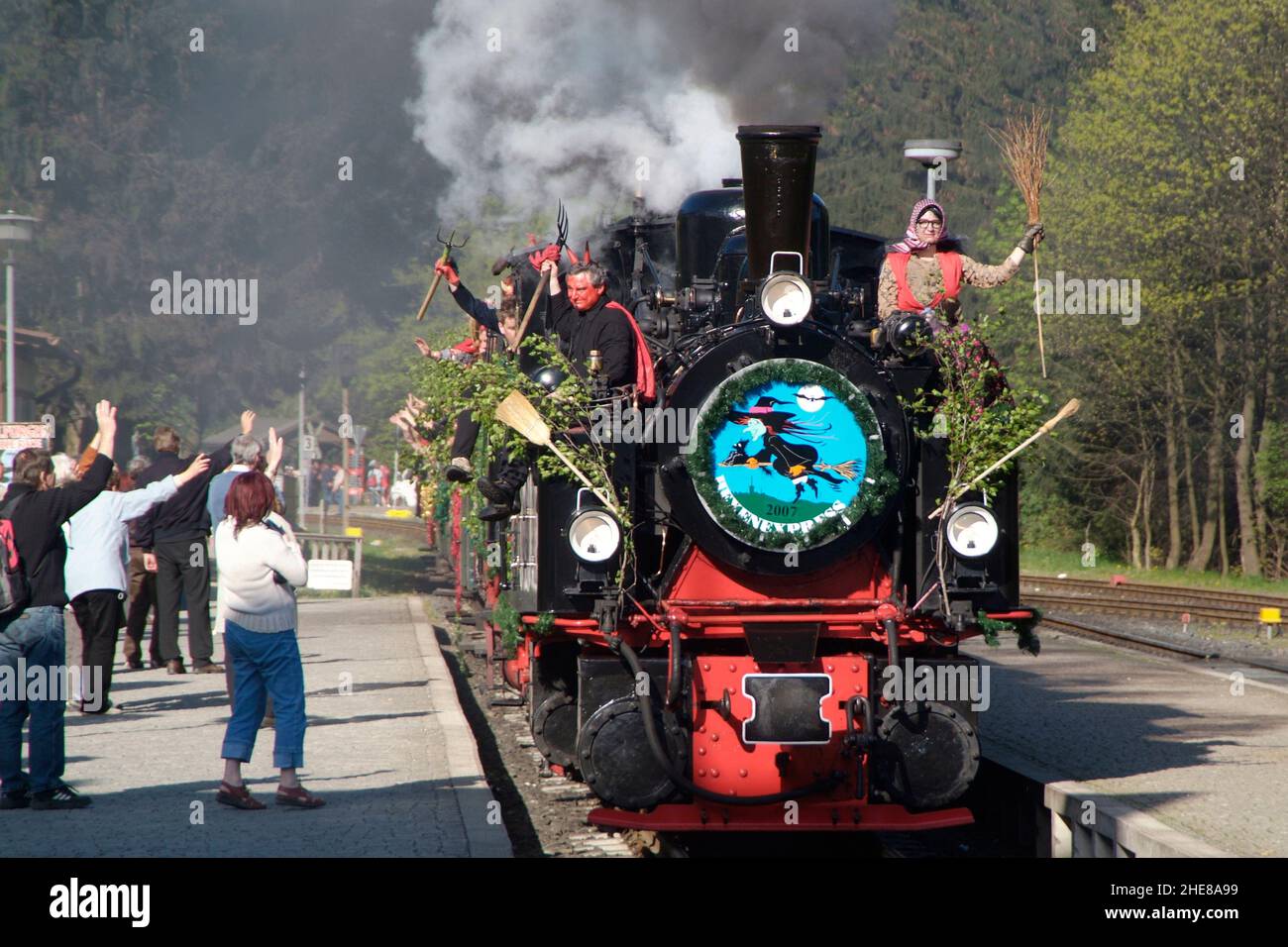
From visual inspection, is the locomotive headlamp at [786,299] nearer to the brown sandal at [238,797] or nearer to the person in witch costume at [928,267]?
the person in witch costume at [928,267]

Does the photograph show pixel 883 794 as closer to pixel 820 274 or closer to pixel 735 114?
pixel 820 274

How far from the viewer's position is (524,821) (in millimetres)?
8516

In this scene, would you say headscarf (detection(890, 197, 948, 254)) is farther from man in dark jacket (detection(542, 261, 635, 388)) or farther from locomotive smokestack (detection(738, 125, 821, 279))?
man in dark jacket (detection(542, 261, 635, 388))

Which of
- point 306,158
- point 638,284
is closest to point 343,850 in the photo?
point 638,284

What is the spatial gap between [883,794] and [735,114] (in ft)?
22.3

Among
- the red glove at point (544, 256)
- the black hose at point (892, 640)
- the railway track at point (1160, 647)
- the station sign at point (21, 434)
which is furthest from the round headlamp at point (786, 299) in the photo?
the station sign at point (21, 434)

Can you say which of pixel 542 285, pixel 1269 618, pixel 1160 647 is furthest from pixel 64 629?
pixel 1269 618

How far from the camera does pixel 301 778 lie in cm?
854

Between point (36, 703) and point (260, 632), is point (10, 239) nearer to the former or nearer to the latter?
point (36, 703)

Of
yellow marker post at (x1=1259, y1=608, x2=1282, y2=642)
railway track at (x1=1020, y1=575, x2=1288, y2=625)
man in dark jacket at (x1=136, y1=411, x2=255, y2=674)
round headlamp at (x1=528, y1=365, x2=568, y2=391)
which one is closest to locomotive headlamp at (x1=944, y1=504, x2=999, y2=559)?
round headlamp at (x1=528, y1=365, x2=568, y2=391)

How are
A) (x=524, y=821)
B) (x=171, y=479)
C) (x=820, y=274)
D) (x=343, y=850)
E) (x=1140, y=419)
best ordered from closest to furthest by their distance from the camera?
1. (x=343, y=850)
2. (x=524, y=821)
3. (x=820, y=274)
4. (x=171, y=479)
5. (x=1140, y=419)

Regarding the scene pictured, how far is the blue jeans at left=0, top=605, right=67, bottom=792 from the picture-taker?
24.9ft

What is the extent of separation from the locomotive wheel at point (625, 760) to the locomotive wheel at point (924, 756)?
942 millimetres

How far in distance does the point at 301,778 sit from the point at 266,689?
2.71 feet
